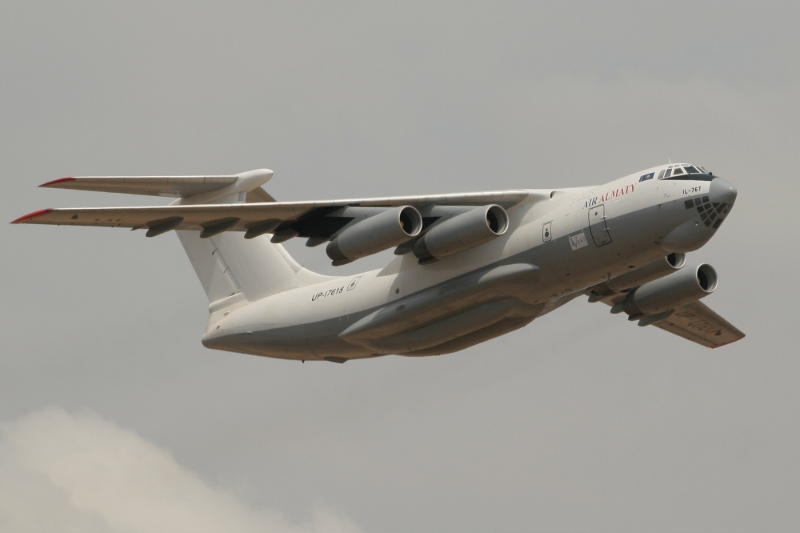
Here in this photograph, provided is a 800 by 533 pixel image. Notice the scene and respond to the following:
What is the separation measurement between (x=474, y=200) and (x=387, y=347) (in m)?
2.52

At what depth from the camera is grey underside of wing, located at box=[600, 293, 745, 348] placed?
20.1 metres

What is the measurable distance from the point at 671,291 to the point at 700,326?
2540mm

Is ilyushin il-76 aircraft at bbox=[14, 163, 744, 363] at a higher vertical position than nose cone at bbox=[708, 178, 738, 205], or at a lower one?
lower

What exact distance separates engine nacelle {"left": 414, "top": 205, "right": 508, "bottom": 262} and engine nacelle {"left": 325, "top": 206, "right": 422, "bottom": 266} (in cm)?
35

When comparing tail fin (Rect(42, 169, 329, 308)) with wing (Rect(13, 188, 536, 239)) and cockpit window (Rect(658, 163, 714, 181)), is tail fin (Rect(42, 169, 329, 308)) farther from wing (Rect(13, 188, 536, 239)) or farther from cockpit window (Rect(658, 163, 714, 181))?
cockpit window (Rect(658, 163, 714, 181))

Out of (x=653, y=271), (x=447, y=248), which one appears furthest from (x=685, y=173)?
(x=447, y=248)

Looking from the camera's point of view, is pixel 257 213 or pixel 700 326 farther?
pixel 700 326

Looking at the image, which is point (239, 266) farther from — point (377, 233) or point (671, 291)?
point (671, 291)

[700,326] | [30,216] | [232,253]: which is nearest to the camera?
[30,216]

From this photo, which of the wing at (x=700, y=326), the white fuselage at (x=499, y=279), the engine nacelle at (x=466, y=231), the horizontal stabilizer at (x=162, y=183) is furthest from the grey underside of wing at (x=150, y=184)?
the wing at (x=700, y=326)

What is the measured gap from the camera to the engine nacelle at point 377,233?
15.6 m

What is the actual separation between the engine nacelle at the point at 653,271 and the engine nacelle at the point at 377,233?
11.2 feet

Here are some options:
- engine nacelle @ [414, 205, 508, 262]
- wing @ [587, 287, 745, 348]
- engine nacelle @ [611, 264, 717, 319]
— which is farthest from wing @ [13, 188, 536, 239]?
wing @ [587, 287, 745, 348]

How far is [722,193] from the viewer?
15.0m
